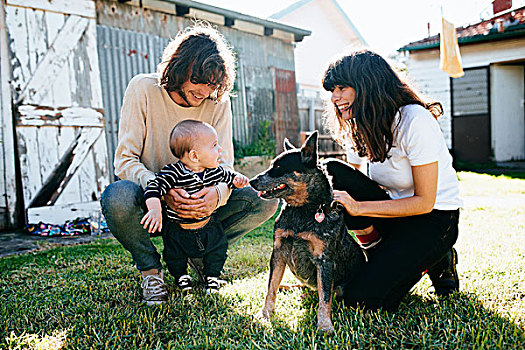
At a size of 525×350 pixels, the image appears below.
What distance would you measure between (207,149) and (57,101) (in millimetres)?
3829

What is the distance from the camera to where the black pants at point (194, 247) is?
2.96m

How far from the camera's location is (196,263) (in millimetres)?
3174

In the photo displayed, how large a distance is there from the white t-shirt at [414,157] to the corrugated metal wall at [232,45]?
11.9ft

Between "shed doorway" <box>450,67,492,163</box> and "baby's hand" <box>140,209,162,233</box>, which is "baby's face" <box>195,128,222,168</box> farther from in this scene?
"shed doorway" <box>450,67,492,163</box>

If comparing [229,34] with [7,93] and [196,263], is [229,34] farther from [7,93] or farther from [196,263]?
[196,263]

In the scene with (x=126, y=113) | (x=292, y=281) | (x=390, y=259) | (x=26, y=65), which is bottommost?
(x=292, y=281)

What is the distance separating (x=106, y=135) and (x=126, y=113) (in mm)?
3593

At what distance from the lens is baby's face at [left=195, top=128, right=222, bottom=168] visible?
284cm

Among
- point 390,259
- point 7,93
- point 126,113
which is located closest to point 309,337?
point 390,259

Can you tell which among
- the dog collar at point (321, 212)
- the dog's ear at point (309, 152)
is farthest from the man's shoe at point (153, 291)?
the dog's ear at point (309, 152)

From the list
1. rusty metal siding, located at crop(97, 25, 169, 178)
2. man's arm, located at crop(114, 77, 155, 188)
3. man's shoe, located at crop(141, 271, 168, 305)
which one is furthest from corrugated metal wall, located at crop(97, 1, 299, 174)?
man's shoe, located at crop(141, 271, 168, 305)

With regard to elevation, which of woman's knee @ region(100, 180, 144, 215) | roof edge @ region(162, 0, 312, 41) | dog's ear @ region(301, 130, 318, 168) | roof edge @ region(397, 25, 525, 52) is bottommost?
woman's knee @ region(100, 180, 144, 215)

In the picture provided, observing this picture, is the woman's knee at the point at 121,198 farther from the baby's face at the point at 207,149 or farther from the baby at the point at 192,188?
the baby's face at the point at 207,149

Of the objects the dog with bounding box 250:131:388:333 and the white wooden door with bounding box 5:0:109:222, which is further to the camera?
the white wooden door with bounding box 5:0:109:222
